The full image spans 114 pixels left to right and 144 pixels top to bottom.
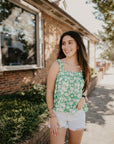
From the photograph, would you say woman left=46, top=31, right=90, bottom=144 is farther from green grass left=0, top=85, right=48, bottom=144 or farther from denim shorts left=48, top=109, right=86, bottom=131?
green grass left=0, top=85, right=48, bottom=144

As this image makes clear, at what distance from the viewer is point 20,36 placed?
16.1ft

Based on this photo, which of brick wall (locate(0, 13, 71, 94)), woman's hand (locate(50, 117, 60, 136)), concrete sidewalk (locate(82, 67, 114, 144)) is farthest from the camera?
brick wall (locate(0, 13, 71, 94))

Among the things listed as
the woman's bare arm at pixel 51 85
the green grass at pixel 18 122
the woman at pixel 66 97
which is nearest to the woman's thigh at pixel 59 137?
the woman at pixel 66 97

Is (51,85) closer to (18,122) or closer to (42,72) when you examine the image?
(18,122)

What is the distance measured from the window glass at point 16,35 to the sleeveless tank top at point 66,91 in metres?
3.10

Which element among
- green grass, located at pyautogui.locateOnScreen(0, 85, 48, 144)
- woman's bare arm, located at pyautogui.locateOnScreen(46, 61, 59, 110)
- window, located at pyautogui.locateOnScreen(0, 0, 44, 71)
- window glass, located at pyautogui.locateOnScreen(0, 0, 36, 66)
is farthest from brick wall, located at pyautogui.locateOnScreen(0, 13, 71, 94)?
woman's bare arm, located at pyautogui.locateOnScreen(46, 61, 59, 110)

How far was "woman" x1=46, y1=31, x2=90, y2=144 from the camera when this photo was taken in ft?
5.29

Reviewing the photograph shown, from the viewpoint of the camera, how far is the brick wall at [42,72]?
4230 millimetres

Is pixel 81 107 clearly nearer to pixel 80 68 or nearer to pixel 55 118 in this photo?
pixel 55 118

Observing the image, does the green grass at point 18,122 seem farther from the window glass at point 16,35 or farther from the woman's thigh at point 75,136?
the window glass at point 16,35

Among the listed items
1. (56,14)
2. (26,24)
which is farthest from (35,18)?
(56,14)

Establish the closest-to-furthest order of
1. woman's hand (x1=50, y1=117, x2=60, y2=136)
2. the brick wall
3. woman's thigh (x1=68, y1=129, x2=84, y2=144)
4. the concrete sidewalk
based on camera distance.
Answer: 1. woman's hand (x1=50, y1=117, x2=60, y2=136)
2. woman's thigh (x1=68, y1=129, x2=84, y2=144)
3. the concrete sidewalk
4. the brick wall

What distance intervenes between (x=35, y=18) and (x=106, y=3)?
5.32 m

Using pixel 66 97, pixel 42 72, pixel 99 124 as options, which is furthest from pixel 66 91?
pixel 42 72
